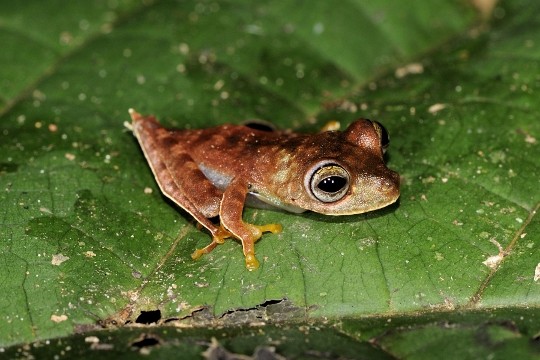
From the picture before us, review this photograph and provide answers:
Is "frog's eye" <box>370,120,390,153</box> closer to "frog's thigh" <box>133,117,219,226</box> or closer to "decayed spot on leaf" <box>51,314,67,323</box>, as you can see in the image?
"frog's thigh" <box>133,117,219,226</box>

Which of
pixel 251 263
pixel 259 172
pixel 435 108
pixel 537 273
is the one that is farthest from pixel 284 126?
pixel 537 273

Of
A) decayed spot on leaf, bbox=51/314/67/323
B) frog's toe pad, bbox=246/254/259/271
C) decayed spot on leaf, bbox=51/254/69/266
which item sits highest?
frog's toe pad, bbox=246/254/259/271

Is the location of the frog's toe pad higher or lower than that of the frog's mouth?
lower

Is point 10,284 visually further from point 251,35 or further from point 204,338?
point 251,35

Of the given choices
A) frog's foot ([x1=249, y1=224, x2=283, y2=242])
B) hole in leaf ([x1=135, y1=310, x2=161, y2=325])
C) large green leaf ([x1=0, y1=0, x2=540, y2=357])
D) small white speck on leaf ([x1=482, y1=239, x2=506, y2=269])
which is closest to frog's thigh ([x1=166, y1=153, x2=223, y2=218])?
large green leaf ([x1=0, y1=0, x2=540, y2=357])

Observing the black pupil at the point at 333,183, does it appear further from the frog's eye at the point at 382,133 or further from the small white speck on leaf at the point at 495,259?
the small white speck on leaf at the point at 495,259

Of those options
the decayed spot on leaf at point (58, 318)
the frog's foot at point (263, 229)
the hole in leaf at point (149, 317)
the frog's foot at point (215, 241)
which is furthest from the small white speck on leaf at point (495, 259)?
the decayed spot on leaf at point (58, 318)

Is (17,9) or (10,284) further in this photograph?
(17,9)

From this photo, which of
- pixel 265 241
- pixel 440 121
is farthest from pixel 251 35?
pixel 265 241

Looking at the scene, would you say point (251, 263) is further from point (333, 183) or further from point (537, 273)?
point (537, 273)
